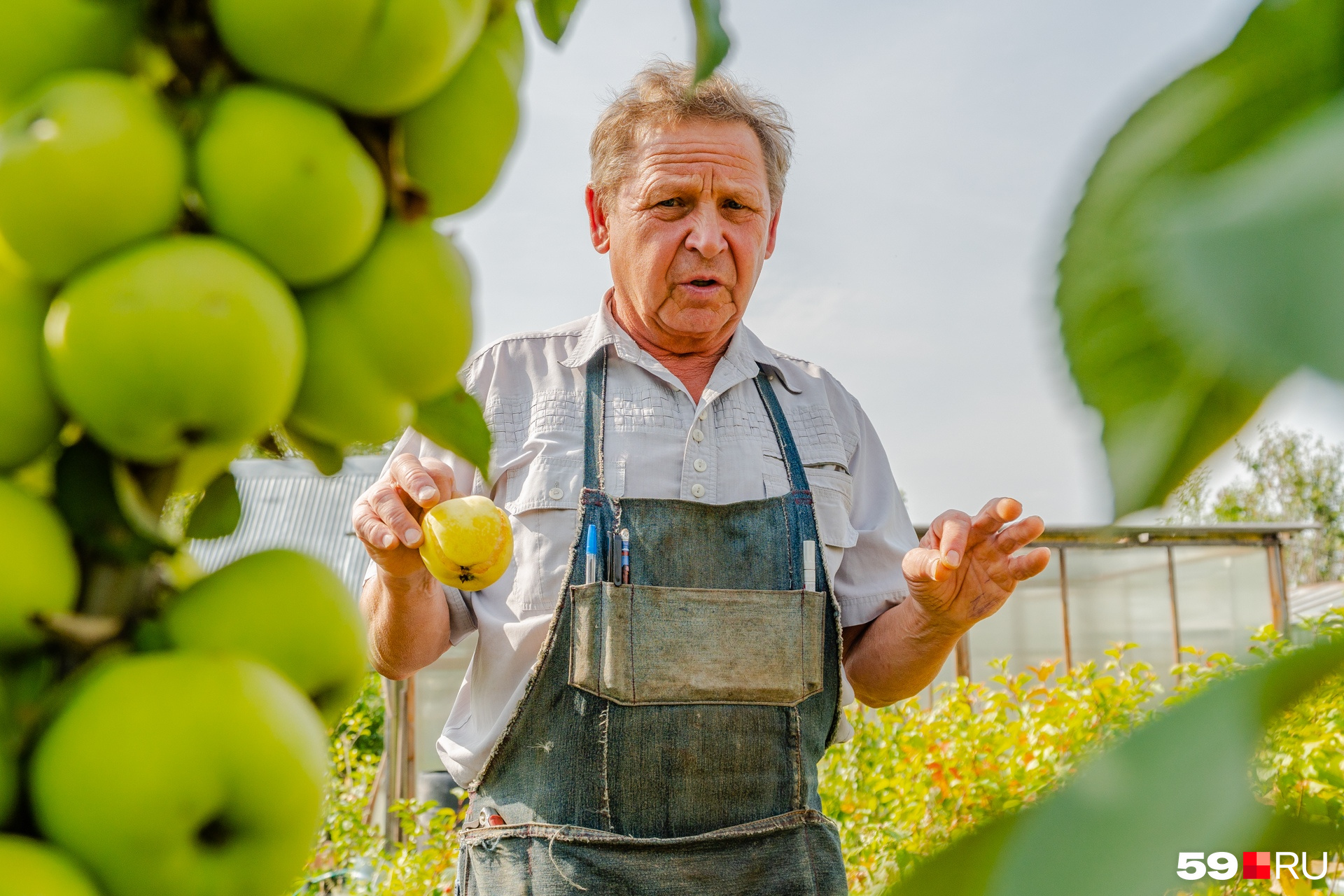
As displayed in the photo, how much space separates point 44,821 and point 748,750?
1.53 meters

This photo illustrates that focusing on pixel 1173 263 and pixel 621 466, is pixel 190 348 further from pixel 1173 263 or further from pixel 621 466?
pixel 621 466

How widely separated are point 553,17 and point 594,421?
1.53 meters

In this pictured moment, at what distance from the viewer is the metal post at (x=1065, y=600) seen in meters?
7.85

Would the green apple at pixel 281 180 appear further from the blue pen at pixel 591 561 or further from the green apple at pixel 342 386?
the blue pen at pixel 591 561

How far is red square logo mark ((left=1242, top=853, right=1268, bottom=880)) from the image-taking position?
0.16 meters

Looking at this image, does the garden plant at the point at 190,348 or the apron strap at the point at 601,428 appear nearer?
the garden plant at the point at 190,348

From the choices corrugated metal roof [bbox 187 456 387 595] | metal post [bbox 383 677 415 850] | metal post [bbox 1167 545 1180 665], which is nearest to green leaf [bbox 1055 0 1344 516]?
metal post [bbox 383 677 415 850]

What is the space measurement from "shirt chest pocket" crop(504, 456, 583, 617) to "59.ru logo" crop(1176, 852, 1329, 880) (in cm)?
152

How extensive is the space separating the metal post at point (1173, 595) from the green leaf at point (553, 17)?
8.64 meters

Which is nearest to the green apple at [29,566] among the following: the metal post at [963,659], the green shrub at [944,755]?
the green shrub at [944,755]

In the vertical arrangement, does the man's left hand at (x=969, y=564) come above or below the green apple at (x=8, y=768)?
above

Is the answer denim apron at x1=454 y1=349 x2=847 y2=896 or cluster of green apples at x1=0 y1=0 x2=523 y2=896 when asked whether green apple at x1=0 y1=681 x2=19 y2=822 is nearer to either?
cluster of green apples at x1=0 y1=0 x2=523 y2=896

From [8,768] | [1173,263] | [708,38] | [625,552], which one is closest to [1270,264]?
[1173,263]

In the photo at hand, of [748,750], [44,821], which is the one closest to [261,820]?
[44,821]
